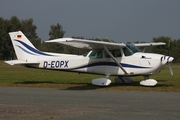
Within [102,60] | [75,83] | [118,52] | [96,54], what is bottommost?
[75,83]

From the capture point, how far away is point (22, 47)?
17.8m

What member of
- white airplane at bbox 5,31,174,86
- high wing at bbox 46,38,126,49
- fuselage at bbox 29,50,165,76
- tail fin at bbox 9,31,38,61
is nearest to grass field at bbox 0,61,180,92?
white airplane at bbox 5,31,174,86

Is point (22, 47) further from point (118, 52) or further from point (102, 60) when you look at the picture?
point (118, 52)

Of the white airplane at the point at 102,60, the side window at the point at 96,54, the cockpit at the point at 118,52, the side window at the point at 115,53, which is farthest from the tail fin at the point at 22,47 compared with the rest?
the side window at the point at 115,53

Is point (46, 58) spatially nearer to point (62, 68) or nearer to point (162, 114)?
point (62, 68)

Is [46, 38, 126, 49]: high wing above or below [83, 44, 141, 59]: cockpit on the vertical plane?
above

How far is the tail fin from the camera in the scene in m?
17.7

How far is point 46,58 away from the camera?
17.3m

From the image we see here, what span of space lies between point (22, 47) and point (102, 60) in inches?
197

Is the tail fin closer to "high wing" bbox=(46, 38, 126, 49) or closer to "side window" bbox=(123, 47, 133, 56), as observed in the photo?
"high wing" bbox=(46, 38, 126, 49)

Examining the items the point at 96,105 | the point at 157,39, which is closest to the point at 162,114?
the point at 96,105

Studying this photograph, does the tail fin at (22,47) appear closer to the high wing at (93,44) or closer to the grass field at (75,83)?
the grass field at (75,83)

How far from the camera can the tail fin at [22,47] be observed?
1769 centimetres

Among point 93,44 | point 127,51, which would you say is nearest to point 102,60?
point 127,51
